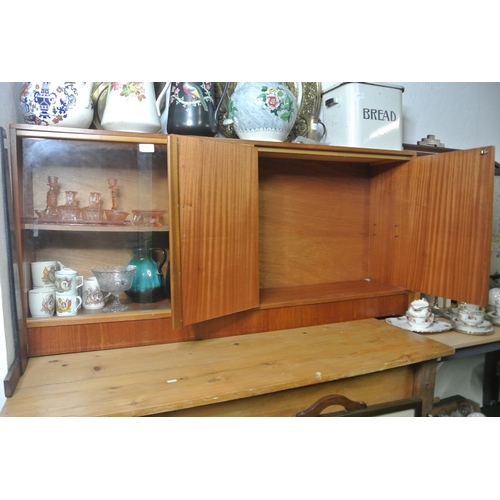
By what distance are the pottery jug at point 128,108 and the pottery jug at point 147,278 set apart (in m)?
0.35

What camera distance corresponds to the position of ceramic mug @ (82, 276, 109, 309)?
3.34 feet

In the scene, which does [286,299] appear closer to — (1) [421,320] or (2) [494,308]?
(1) [421,320]

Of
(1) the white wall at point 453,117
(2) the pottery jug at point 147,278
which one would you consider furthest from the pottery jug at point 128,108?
(1) the white wall at point 453,117

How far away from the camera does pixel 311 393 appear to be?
87 cm

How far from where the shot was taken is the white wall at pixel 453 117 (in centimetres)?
162

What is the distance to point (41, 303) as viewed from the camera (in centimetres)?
94

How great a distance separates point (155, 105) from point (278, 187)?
0.53m

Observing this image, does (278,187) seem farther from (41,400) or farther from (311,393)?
(41,400)

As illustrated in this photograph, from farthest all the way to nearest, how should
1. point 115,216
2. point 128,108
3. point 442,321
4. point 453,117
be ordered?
point 453,117 < point 442,321 < point 115,216 < point 128,108

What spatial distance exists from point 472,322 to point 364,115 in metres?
0.80

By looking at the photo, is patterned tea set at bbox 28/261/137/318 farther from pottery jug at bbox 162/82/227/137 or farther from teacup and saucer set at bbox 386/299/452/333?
teacup and saucer set at bbox 386/299/452/333

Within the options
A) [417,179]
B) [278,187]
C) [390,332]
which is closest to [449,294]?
[390,332]

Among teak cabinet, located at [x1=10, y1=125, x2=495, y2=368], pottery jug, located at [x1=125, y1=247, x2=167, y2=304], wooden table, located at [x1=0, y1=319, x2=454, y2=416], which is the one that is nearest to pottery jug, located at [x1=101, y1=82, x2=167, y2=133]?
teak cabinet, located at [x1=10, y1=125, x2=495, y2=368]

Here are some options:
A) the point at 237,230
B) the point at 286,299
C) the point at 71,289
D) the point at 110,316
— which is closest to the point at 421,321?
the point at 286,299
